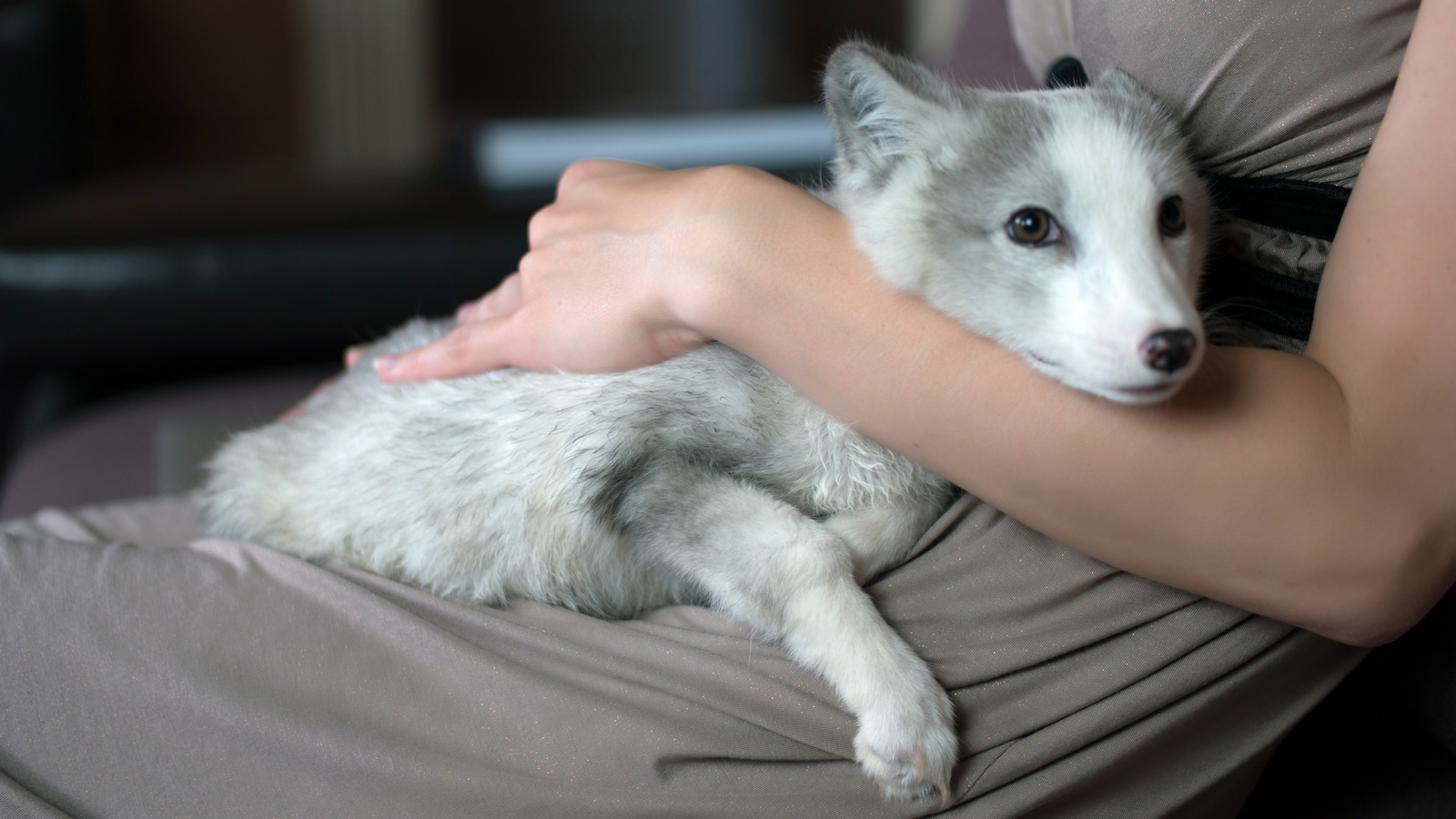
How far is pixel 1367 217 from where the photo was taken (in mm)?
815

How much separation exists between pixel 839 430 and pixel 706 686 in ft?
0.92

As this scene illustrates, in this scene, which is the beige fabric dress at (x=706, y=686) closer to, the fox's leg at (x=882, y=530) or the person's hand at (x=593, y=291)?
the fox's leg at (x=882, y=530)

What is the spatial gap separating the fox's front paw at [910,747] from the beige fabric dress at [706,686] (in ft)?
0.07

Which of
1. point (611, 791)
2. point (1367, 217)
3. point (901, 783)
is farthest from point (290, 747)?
point (1367, 217)

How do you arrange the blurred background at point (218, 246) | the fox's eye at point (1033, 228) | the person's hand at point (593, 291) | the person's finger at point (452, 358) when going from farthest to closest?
the blurred background at point (218, 246) → the person's finger at point (452, 358) → the person's hand at point (593, 291) → the fox's eye at point (1033, 228)

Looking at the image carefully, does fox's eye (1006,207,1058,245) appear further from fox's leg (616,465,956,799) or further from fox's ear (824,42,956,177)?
fox's leg (616,465,956,799)

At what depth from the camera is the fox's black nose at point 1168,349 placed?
769 mm

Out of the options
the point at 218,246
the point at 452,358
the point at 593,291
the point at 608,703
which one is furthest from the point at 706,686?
the point at 218,246

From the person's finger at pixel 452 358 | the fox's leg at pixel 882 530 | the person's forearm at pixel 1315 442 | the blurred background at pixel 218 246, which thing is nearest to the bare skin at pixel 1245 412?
the person's forearm at pixel 1315 442

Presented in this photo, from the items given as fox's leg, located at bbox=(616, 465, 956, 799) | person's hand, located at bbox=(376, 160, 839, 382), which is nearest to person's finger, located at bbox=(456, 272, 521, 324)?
person's hand, located at bbox=(376, 160, 839, 382)

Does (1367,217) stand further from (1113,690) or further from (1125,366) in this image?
(1113,690)

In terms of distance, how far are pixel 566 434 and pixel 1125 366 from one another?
54 cm

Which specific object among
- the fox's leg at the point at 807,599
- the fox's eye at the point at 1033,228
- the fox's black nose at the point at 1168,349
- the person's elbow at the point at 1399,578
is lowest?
the fox's leg at the point at 807,599

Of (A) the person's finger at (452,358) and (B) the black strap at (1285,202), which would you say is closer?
(B) the black strap at (1285,202)
